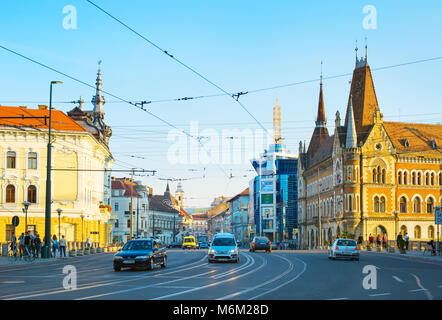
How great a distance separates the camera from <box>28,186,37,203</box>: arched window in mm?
59844

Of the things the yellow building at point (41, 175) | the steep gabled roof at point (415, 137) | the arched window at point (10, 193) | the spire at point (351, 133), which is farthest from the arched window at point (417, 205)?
the arched window at point (10, 193)

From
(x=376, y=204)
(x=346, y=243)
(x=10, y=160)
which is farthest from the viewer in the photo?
(x=376, y=204)

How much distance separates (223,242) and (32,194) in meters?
32.5

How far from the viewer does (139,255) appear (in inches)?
1013

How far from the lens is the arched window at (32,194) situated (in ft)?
196

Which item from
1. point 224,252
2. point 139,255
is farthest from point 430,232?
point 139,255

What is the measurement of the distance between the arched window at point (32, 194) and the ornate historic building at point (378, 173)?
3963 cm

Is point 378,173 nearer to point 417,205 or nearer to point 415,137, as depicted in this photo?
point 417,205

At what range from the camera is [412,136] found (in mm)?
91062

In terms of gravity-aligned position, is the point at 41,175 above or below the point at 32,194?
above

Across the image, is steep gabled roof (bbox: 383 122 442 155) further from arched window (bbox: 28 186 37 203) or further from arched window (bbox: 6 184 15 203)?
arched window (bbox: 6 184 15 203)

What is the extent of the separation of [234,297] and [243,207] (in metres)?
164

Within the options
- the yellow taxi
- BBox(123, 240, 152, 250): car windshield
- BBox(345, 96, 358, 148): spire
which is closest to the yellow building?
the yellow taxi

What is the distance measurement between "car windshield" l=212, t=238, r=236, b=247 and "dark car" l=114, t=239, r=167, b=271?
6.08 m
